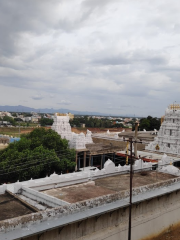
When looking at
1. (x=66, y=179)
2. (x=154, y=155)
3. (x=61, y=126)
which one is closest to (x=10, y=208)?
(x=66, y=179)

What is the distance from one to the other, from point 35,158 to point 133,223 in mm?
16701

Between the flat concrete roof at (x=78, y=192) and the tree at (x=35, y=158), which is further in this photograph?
the tree at (x=35, y=158)

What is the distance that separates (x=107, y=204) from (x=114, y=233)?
6.35ft

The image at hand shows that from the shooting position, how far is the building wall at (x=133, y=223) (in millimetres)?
13967

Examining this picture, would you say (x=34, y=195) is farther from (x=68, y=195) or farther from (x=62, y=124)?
(x=62, y=124)

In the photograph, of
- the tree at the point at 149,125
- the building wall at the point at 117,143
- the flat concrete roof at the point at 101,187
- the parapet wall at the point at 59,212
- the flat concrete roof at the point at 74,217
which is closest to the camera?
the flat concrete roof at the point at 74,217

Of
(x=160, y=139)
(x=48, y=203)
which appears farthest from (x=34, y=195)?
(x=160, y=139)

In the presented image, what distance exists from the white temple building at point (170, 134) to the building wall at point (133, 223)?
702 inches

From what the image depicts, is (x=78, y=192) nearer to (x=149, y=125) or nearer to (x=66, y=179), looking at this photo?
(x=66, y=179)

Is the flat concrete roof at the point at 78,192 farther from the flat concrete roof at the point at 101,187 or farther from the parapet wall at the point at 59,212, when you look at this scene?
the parapet wall at the point at 59,212

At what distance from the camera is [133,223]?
1728 centimetres

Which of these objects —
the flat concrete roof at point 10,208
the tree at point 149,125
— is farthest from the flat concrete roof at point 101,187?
the tree at point 149,125

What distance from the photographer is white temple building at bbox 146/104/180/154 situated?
38.3 meters

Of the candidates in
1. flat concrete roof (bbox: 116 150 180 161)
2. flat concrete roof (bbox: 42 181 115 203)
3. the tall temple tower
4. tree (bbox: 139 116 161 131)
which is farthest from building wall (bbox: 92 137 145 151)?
tree (bbox: 139 116 161 131)
